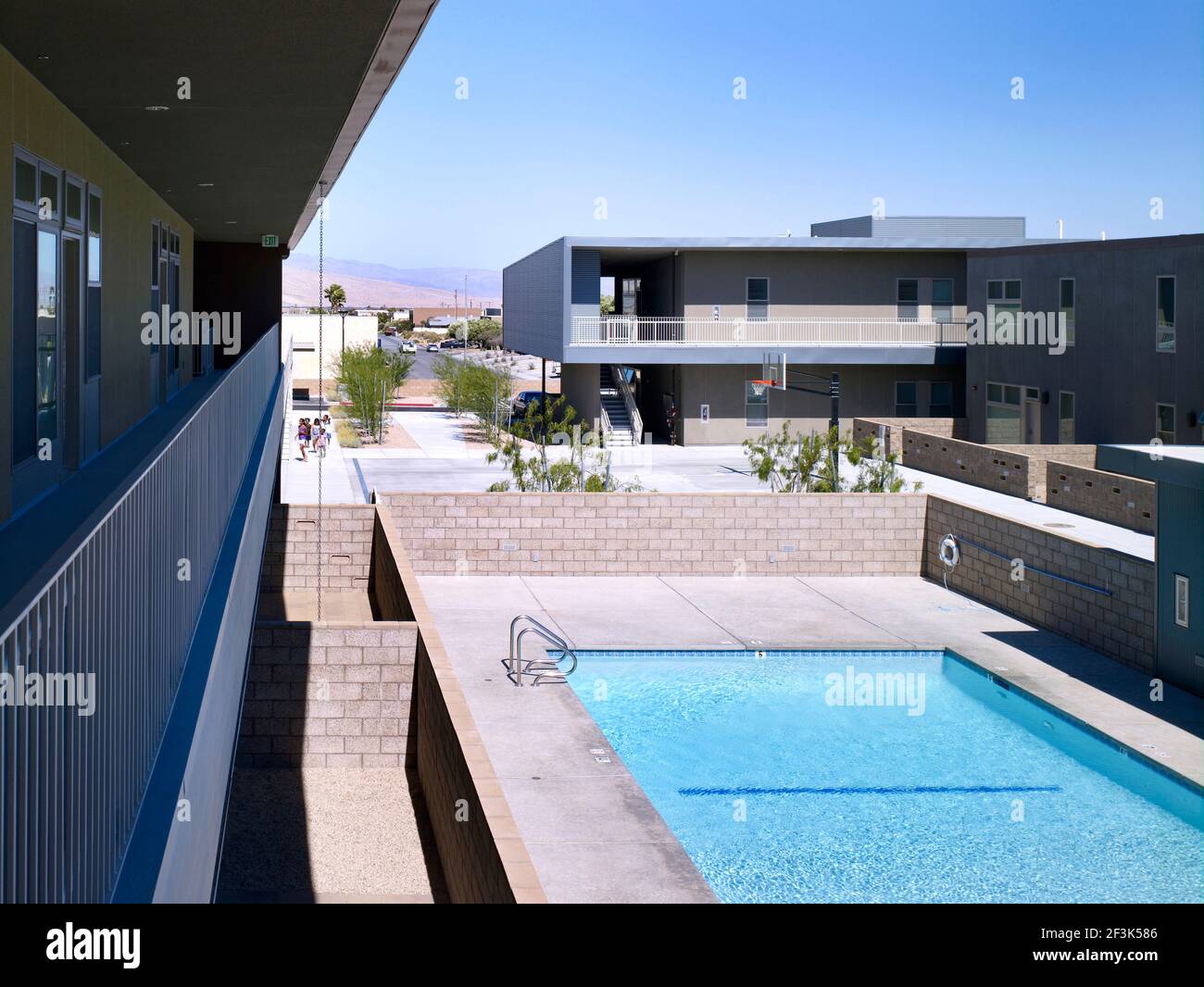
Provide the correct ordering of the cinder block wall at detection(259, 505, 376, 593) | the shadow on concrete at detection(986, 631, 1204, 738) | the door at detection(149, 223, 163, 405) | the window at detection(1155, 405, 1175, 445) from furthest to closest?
the window at detection(1155, 405, 1175, 445) < the cinder block wall at detection(259, 505, 376, 593) < the door at detection(149, 223, 163, 405) < the shadow on concrete at detection(986, 631, 1204, 738)

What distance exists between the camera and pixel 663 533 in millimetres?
25578

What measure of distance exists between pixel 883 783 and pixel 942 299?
36034 millimetres

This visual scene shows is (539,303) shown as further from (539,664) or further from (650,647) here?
(539,664)

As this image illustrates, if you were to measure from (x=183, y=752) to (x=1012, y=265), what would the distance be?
39705 mm

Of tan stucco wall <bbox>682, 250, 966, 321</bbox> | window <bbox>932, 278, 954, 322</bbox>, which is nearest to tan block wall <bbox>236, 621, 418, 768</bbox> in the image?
tan stucco wall <bbox>682, 250, 966, 321</bbox>

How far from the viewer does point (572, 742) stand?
1515 centimetres

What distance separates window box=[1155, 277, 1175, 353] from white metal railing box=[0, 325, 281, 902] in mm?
29972

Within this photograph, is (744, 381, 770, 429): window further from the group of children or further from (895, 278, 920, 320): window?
the group of children

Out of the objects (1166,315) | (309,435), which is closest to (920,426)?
(1166,315)

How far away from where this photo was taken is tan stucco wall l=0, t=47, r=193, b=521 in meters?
8.39

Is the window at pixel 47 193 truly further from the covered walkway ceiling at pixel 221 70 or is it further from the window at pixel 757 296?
the window at pixel 757 296

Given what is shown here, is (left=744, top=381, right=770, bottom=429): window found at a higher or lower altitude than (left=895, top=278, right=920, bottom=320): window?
lower
